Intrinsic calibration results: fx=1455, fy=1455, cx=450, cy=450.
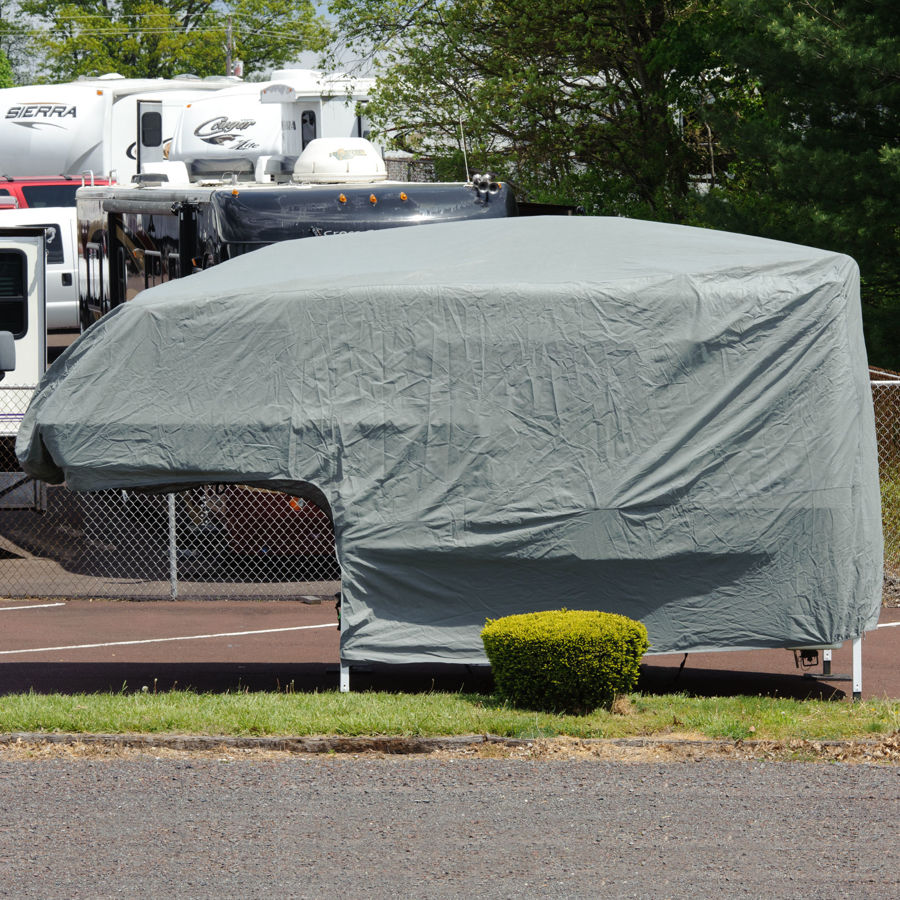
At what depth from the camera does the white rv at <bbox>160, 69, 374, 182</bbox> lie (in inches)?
806

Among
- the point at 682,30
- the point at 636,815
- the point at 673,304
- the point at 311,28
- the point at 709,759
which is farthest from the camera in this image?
the point at 311,28

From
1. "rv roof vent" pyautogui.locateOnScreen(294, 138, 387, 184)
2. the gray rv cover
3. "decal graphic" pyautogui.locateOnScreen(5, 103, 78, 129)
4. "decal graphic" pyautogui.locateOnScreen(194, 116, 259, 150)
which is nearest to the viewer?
the gray rv cover

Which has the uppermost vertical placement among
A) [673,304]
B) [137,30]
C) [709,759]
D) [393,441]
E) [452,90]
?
[137,30]

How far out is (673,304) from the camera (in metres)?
8.12

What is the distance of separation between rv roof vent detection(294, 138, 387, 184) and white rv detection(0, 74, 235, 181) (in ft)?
32.3

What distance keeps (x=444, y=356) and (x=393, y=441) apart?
56cm

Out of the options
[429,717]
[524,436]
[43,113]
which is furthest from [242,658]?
[43,113]

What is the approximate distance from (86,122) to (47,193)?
4.54 ft

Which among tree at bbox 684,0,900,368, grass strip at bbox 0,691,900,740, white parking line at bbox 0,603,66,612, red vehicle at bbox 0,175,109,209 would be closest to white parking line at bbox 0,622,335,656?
white parking line at bbox 0,603,66,612

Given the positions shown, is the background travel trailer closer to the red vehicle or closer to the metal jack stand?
the metal jack stand

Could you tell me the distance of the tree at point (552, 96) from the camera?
822 inches

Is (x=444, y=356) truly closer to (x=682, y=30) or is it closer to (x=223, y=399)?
(x=223, y=399)

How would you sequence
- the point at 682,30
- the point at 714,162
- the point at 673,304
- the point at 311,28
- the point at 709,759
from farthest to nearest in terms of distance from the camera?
1. the point at 311,28
2. the point at 714,162
3. the point at 682,30
4. the point at 673,304
5. the point at 709,759

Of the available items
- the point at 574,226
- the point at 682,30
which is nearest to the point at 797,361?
the point at 574,226
